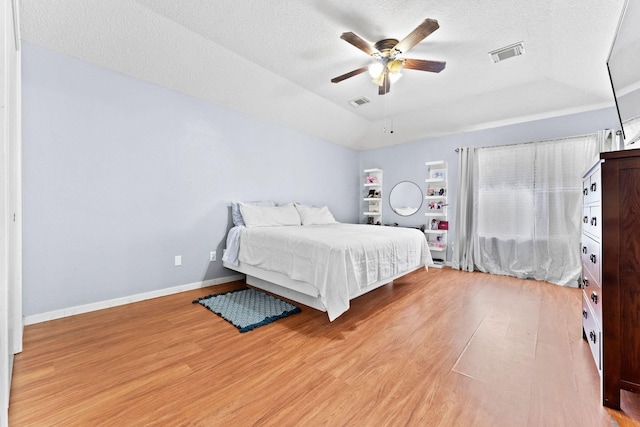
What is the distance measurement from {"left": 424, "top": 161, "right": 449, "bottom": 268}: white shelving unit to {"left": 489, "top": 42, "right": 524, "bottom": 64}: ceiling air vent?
1961 millimetres

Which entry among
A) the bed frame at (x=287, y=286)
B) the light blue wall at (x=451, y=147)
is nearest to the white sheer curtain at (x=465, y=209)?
the light blue wall at (x=451, y=147)

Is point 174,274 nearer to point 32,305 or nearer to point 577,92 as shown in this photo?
point 32,305

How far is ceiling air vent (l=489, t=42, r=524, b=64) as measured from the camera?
260cm

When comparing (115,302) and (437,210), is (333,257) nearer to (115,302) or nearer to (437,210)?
(115,302)

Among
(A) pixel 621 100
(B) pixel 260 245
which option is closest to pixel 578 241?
(A) pixel 621 100

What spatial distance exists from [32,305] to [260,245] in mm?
1941

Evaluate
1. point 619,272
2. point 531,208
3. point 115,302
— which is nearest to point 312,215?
point 115,302

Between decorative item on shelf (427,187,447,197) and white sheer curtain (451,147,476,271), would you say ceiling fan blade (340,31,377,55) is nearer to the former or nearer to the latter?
white sheer curtain (451,147,476,271)

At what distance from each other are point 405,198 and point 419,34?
11.2ft

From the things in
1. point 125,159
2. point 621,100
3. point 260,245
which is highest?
point 621,100

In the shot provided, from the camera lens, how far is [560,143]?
3611mm

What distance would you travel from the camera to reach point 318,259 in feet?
7.61

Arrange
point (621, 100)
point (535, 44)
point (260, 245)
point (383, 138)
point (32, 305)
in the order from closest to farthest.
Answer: point (621, 100)
point (32, 305)
point (535, 44)
point (260, 245)
point (383, 138)

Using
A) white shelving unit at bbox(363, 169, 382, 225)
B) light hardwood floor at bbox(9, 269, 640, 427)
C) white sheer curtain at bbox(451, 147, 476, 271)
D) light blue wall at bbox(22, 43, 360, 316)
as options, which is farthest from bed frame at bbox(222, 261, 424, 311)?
white shelving unit at bbox(363, 169, 382, 225)
